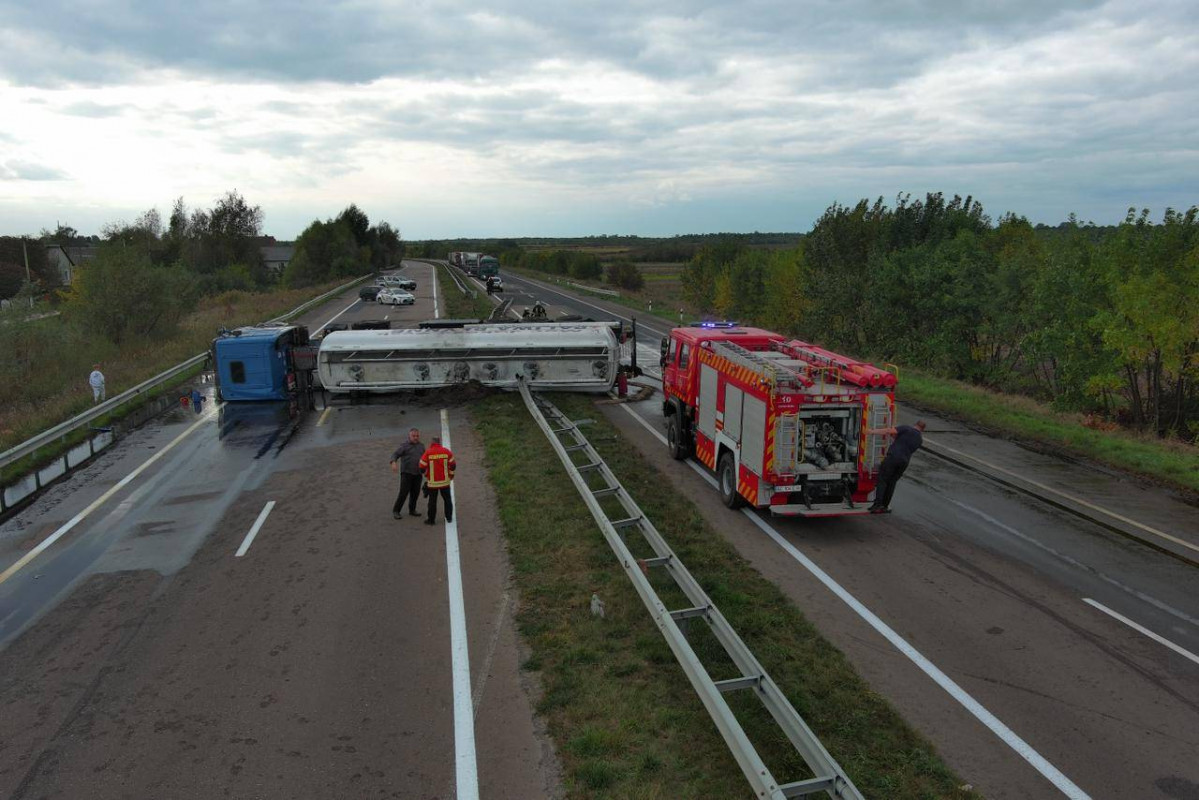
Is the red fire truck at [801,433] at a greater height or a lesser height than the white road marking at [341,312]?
greater

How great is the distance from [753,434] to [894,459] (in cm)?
208

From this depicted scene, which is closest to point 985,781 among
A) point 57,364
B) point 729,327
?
point 729,327

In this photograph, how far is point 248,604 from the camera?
9742 millimetres

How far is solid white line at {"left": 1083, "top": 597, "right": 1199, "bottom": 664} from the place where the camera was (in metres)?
8.59

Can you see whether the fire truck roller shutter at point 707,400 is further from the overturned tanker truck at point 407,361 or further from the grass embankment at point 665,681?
the overturned tanker truck at point 407,361

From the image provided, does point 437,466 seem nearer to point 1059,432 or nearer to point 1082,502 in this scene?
point 1082,502

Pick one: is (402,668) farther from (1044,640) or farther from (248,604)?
(1044,640)

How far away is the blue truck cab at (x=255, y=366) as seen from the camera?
72.3ft

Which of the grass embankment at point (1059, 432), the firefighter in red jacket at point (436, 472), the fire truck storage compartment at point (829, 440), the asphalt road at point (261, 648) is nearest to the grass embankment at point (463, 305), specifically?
the grass embankment at point (1059, 432)

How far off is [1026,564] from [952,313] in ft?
80.7

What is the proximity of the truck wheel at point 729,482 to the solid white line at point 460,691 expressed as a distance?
4.73 metres

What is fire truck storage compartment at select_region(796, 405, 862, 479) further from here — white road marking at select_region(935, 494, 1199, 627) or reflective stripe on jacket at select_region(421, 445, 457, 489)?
reflective stripe on jacket at select_region(421, 445, 457, 489)

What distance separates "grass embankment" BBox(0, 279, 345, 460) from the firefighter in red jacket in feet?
38.4

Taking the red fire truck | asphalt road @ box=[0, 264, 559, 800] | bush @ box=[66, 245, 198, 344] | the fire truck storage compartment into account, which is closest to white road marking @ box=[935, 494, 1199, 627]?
the red fire truck
